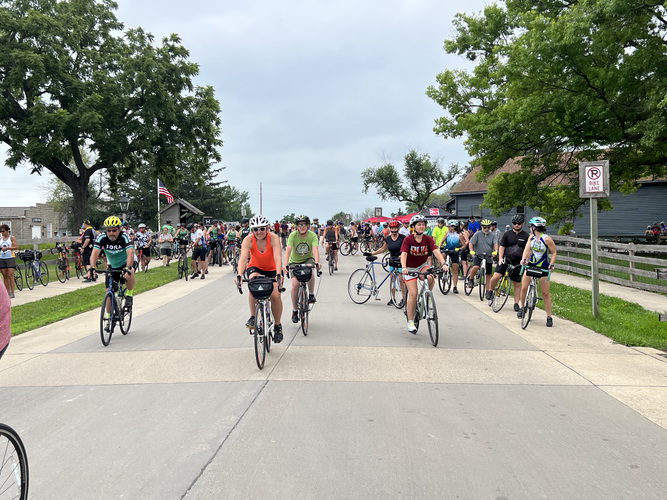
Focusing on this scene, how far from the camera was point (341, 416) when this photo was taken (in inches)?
189

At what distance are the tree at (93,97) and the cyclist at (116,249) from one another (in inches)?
942

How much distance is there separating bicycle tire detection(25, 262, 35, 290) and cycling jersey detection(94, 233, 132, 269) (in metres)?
10.2

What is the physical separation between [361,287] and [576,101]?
11764 mm

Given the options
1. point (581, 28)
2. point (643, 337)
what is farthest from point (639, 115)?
point (643, 337)

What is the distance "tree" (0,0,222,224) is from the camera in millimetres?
30438

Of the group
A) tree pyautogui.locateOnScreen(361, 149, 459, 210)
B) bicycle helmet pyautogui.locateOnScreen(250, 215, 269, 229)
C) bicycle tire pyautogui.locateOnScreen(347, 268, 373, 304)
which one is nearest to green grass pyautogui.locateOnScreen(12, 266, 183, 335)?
bicycle helmet pyautogui.locateOnScreen(250, 215, 269, 229)

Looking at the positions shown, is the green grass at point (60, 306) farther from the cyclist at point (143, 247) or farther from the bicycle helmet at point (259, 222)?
the bicycle helmet at point (259, 222)

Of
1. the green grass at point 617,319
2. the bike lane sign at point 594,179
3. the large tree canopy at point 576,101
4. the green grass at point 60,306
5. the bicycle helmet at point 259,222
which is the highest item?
the large tree canopy at point 576,101

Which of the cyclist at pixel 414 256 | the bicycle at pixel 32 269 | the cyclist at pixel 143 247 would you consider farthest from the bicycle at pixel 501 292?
the cyclist at pixel 143 247

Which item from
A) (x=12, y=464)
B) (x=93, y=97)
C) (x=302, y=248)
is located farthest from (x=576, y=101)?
(x=93, y=97)

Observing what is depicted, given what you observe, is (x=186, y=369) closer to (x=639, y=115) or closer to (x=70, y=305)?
(x=70, y=305)

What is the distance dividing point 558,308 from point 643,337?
3089mm

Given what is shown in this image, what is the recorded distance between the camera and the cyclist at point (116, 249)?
8.70 m

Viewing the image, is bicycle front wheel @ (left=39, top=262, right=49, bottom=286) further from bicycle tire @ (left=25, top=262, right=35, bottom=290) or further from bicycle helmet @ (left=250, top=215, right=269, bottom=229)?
bicycle helmet @ (left=250, top=215, right=269, bottom=229)
